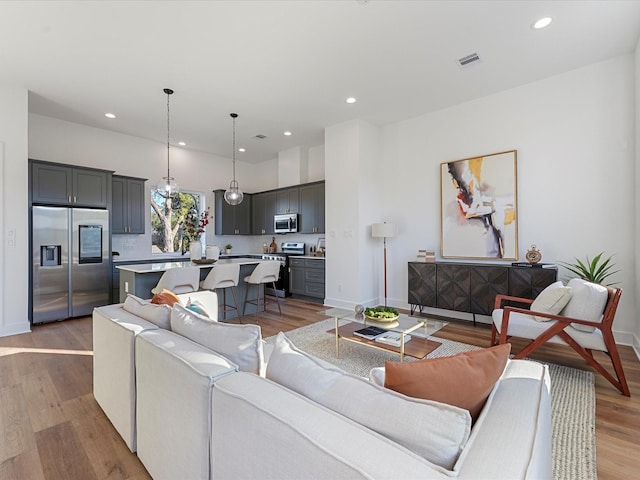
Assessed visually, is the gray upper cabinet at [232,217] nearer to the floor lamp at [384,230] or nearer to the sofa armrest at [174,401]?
the floor lamp at [384,230]

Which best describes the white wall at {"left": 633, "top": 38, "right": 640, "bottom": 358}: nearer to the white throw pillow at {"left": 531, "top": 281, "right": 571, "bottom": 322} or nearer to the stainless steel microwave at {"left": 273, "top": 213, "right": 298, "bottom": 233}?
the white throw pillow at {"left": 531, "top": 281, "right": 571, "bottom": 322}

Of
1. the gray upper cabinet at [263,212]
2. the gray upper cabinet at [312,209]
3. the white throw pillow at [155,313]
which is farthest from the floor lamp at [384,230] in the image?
the white throw pillow at [155,313]

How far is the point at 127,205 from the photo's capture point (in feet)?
18.5

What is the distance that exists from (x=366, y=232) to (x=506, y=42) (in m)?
3.00

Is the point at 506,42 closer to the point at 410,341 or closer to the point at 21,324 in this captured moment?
the point at 410,341

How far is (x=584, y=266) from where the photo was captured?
3.68m

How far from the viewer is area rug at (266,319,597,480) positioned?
5.53ft

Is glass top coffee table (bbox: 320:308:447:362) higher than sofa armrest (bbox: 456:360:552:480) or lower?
lower

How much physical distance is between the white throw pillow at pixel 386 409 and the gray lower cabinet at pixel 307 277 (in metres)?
4.65

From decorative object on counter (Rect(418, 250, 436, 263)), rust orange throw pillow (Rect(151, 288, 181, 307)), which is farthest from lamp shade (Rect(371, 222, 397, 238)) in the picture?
rust orange throw pillow (Rect(151, 288, 181, 307))

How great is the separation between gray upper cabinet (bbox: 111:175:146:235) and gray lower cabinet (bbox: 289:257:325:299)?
295 centimetres

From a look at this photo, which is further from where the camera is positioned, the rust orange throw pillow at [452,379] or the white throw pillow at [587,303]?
the white throw pillow at [587,303]

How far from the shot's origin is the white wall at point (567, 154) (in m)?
3.47

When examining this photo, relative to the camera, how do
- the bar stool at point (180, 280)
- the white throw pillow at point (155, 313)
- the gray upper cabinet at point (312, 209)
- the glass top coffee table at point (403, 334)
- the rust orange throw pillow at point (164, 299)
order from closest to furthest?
the white throw pillow at point (155, 313) < the rust orange throw pillow at point (164, 299) < the glass top coffee table at point (403, 334) < the bar stool at point (180, 280) < the gray upper cabinet at point (312, 209)
